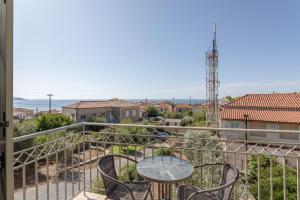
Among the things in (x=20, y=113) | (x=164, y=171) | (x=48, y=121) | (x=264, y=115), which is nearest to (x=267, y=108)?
(x=264, y=115)

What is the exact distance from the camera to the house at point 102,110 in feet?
85.0

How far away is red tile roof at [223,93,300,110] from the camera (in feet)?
54.4

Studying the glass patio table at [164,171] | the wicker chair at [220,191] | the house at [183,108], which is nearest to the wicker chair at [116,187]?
the glass patio table at [164,171]

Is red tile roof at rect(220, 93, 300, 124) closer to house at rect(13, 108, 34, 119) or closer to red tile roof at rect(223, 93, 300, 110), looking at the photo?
red tile roof at rect(223, 93, 300, 110)

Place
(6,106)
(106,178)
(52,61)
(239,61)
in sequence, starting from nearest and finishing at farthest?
1. (6,106)
2. (106,178)
3. (52,61)
4. (239,61)

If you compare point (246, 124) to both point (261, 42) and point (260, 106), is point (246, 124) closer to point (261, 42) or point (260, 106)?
point (260, 106)

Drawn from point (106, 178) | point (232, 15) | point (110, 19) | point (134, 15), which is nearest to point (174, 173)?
point (106, 178)

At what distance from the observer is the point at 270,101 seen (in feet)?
57.5

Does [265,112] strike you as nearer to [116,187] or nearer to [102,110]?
[116,187]

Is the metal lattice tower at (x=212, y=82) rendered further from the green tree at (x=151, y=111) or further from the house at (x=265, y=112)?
the green tree at (x=151, y=111)

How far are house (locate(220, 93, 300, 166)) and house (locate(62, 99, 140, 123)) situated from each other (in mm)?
16275

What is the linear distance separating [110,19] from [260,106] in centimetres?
1532

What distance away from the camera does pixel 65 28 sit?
5.62m

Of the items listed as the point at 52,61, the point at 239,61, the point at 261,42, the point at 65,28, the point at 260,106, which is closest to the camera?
the point at 65,28
